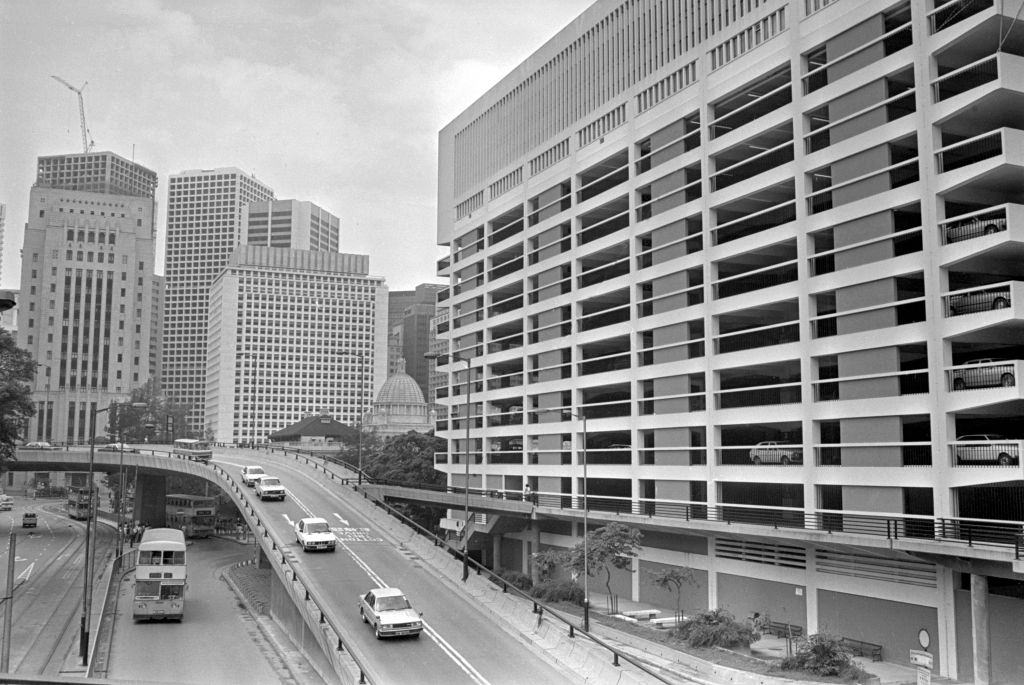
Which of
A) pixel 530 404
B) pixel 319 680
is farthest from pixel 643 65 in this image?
pixel 319 680

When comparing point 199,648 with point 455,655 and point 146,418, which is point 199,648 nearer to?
point 455,655

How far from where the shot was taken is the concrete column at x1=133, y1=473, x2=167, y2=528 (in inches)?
4818

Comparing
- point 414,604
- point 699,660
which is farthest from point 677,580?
point 414,604

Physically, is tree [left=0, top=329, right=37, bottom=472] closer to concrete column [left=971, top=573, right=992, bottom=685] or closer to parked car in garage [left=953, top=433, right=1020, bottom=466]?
parked car in garage [left=953, top=433, right=1020, bottom=466]

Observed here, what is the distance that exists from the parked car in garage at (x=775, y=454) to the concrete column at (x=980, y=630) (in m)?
12.2

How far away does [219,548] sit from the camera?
361 ft

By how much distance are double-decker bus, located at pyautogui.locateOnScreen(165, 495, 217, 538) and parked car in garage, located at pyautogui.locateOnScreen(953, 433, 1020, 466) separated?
104589 mm

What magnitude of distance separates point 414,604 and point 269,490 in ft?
119

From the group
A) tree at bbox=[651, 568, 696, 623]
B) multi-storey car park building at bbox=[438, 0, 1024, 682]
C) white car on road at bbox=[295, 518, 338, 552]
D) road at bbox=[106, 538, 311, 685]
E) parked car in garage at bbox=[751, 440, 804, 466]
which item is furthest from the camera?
white car on road at bbox=[295, 518, 338, 552]

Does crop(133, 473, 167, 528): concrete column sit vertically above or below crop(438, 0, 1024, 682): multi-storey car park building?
below

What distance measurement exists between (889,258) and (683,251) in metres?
15.7

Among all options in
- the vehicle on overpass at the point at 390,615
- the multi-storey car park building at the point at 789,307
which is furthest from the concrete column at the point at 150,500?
the vehicle on overpass at the point at 390,615

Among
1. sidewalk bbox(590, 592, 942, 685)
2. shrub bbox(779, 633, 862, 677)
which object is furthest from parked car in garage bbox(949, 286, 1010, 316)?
sidewalk bbox(590, 592, 942, 685)

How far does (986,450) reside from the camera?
36.9 meters
